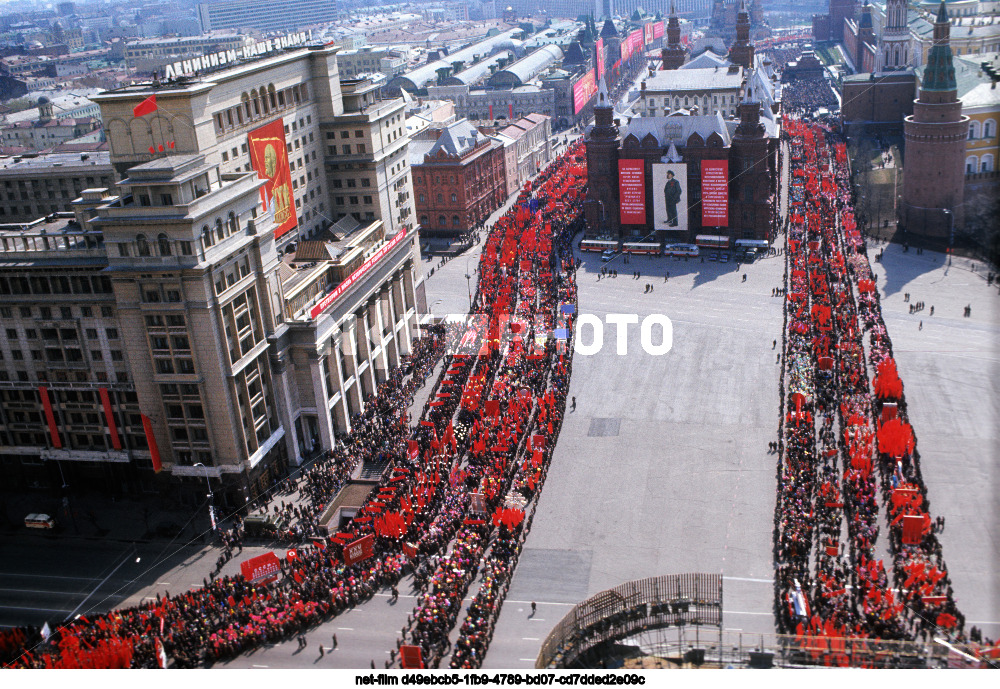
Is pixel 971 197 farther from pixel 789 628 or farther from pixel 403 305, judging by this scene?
pixel 789 628

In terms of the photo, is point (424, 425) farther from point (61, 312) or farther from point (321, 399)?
point (61, 312)

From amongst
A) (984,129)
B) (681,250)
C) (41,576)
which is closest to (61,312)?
(41,576)

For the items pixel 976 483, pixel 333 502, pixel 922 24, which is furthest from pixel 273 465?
pixel 922 24

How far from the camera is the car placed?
2552 inches

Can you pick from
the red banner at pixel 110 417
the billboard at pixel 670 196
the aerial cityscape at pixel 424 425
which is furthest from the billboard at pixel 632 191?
the red banner at pixel 110 417

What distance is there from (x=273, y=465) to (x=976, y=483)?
46.5 meters

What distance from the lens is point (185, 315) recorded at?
61125 mm

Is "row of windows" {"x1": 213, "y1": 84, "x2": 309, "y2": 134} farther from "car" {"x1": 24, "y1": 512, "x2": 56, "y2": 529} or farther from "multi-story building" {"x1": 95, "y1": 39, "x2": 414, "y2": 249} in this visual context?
"car" {"x1": 24, "y1": 512, "x2": 56, "y2": 529}

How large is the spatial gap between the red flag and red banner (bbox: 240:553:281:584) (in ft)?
105

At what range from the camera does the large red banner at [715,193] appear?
116125mm

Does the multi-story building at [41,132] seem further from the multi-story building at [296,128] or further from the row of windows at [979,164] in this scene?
the row of windows at [979,164]

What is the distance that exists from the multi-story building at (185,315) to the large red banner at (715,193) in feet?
173

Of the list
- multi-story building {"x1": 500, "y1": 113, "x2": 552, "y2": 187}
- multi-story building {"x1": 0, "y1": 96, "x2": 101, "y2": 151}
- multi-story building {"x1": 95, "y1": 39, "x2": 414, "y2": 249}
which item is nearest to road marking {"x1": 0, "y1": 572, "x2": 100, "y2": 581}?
multi-story building {"x1": 95, "y1": 39, "x2": 414, "y2": 249}

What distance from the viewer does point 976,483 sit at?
200 ft
